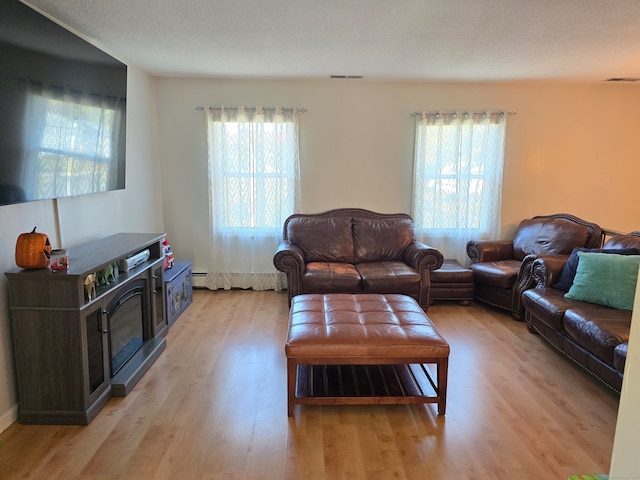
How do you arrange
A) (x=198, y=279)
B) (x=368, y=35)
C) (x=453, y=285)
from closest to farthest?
(x=368, y=35), (x=453, y=285), (x=198, y=279)

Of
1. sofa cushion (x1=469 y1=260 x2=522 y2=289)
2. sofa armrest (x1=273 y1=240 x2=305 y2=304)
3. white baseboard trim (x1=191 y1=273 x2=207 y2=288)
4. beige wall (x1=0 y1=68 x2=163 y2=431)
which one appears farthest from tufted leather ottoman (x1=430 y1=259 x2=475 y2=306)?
beige wall (x1=0 y1=68 x2=163 y2=431)

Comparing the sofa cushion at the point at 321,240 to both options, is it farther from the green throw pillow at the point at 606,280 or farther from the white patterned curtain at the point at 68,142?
the green throw pillow at the point at 606,280

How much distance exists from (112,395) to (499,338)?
300 centimetres

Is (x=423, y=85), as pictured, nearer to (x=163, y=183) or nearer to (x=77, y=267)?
(x=163, y=183)

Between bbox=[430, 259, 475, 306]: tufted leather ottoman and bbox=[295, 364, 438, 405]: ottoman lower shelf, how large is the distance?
1590 mm

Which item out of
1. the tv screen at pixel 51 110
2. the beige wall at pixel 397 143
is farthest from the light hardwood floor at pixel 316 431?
the beige wall at pixel 397 143

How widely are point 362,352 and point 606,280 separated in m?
2.04

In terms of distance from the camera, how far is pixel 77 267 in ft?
7.91

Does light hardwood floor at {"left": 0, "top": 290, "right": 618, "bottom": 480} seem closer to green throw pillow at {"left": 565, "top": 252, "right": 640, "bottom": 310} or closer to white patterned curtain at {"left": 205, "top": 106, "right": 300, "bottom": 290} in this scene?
green throw pillow at {"left": 565, "top": 252, "right": 640, "bottom": 310}

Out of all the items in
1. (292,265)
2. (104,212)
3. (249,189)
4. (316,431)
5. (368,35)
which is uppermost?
(368,35)

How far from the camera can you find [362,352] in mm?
2439

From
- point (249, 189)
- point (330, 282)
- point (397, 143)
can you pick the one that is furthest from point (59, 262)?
point (397, 143)

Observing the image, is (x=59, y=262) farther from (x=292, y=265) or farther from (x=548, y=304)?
(x=548, y=304)

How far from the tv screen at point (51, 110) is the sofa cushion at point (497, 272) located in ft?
11.7
